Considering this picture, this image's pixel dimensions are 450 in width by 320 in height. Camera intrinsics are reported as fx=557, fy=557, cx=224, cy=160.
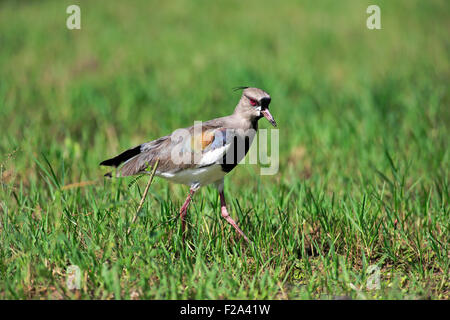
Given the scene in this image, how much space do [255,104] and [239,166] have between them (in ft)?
5.97

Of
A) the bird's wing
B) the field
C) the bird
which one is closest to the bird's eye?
the bird

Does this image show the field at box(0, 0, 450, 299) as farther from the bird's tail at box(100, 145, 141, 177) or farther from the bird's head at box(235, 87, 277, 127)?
the bird's head at box(235, 87, 277, 127)

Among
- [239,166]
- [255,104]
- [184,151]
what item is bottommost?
[239,166]

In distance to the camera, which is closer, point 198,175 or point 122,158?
point 198,175

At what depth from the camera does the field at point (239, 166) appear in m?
3.58

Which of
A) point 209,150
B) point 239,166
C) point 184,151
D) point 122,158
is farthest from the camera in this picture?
point 239,166

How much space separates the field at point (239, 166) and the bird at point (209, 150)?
0.69ft

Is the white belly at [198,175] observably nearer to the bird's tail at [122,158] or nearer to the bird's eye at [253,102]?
the bird's tail at [122,158]

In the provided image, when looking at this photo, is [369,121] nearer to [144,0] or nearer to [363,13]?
[363,13]

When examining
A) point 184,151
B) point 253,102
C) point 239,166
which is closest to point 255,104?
point 253,102

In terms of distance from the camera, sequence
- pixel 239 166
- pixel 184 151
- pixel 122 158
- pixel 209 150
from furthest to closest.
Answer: pixel 239 166 < pixel 122 158 < pixel 184 151 < pixel 209 150

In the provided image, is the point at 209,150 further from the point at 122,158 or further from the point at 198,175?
the point at 122,158

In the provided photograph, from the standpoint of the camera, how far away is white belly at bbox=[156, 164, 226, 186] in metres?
4.02

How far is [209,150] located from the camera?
13.2 ft
